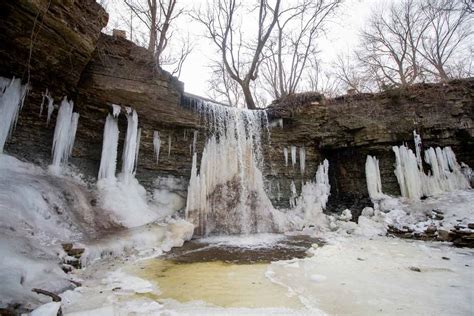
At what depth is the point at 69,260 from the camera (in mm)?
4141

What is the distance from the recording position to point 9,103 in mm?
6379

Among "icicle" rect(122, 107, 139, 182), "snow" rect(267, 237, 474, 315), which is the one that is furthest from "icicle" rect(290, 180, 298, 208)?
"icicle" rect(122, 107, 139, 182)

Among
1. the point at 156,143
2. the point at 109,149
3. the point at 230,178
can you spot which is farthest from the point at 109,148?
the point at 230,178

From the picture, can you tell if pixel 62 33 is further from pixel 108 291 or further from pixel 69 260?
pixel 108 291

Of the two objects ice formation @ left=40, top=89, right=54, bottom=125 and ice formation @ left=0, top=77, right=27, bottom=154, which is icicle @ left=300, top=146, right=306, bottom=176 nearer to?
Result: ice formation @ left=40, top=89, right=54, bottom=125

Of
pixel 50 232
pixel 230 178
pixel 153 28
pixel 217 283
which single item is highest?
pixel 153 28

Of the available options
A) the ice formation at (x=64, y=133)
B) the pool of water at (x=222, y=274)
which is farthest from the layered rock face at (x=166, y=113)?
the pool of water at (x=222, y=274)

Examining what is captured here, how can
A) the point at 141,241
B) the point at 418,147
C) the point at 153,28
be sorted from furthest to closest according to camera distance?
the point at 153,28 < the point at 418,147 < the point at 141,241

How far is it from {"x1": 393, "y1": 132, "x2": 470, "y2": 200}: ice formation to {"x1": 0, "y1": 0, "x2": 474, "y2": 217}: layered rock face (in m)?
0.37

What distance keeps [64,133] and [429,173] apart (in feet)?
43.4

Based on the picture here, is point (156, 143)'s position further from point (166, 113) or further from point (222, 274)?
point (222, 274)

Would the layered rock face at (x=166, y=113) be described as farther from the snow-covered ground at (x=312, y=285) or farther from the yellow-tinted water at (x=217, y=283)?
the yellow-tinted water at (x=217, y=283)

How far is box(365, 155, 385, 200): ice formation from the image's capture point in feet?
34.3

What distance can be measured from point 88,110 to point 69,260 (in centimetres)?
541
